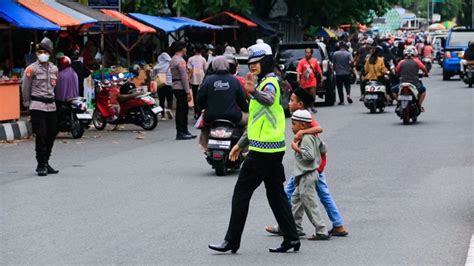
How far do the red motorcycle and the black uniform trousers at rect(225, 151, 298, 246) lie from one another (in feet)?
46.3

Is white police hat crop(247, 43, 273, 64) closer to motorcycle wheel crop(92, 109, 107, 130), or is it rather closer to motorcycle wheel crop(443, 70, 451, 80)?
motorcycle wheel crop(92, 109, 107, 130)

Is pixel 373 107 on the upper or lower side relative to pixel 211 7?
lower

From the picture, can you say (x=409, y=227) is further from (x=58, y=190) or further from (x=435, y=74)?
(x=435, y=74)

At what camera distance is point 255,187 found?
9406 mm

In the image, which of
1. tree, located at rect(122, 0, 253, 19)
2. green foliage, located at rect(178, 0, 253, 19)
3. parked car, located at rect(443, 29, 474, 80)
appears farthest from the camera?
parked car, located at rect(443, 29, 474, 80)

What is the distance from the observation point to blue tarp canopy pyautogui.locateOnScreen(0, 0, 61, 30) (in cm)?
2323

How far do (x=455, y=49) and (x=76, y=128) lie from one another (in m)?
28.1

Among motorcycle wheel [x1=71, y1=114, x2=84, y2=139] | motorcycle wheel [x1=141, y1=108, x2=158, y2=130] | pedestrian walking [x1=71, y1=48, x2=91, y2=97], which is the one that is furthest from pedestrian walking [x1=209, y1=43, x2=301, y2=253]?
pedestrian walking [x1=71, y1=48, x2=91, y2=97]

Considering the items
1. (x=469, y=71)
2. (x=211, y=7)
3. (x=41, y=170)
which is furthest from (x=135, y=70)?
(x=469, y=71)

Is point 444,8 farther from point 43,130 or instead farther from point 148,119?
point 43,130

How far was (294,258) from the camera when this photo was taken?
9.21 meters

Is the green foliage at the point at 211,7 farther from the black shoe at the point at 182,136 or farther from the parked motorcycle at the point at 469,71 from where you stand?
A: the black shoe at the point at 182,136

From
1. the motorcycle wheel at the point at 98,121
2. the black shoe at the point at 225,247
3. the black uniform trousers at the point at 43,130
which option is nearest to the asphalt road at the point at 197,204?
the black shoe at the point at 225,247

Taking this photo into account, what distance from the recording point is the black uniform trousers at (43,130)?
15242 mm
